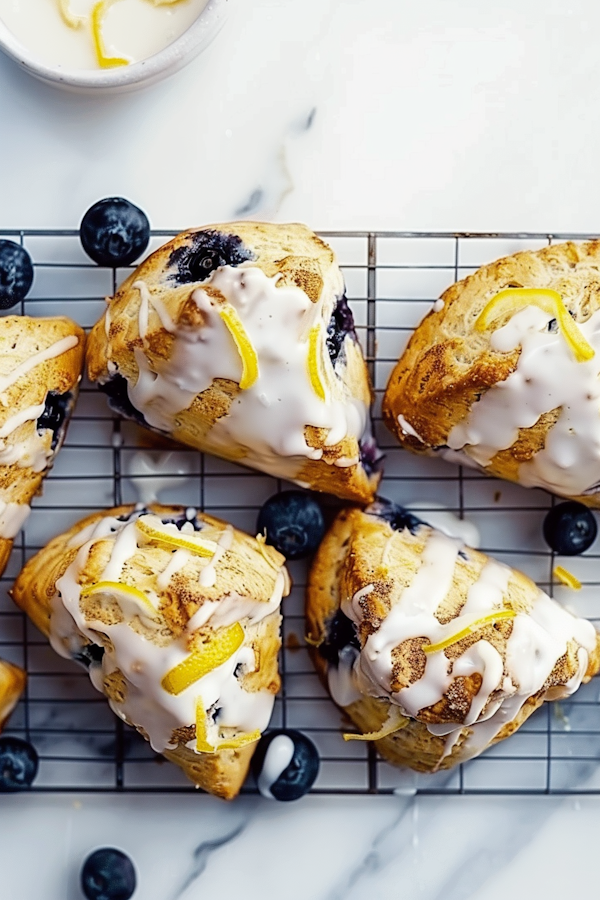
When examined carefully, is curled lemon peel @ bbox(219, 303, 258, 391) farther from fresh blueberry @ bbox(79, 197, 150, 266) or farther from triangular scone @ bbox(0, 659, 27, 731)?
triangular scone @ bbox(0, 659, 27, 731)

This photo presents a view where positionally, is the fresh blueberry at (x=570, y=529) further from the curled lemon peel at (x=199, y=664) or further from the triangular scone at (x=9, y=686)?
the triangular scone at (x=9, y=686)

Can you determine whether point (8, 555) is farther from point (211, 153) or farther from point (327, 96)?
point (327, 96)

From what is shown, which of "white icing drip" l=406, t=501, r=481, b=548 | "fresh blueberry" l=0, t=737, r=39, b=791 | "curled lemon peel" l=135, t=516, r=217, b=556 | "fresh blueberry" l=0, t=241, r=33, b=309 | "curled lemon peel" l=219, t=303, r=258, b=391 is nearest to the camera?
"curled lemon peel" l=219, t=303, r=258, b=391

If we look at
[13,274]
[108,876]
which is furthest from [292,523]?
[108,876]

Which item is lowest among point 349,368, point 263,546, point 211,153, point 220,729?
point 220,729

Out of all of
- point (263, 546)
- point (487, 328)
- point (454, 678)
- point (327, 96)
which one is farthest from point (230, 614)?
point (327, 96)

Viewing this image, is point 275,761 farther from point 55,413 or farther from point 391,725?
point 55,413

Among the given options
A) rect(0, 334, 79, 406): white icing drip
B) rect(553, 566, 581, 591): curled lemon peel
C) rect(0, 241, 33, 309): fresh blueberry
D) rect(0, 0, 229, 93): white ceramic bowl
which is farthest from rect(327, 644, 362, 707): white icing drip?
rect(0, 0, 229, 93): white ceramic bowl
